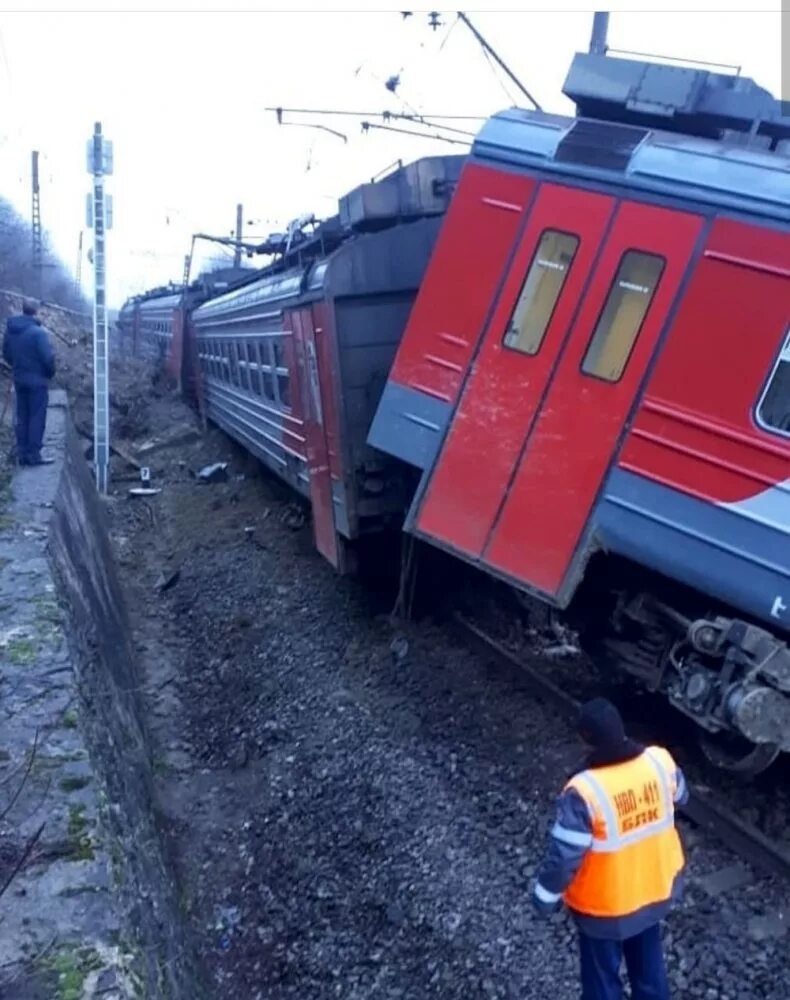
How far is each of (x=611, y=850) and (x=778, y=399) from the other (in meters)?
2.70

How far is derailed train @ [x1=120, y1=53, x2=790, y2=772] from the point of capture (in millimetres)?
5734

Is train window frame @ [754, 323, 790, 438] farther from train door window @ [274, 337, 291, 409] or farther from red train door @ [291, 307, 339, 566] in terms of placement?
train door window @ [274, 337, 291, 409]

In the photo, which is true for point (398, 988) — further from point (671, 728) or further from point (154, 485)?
point (154, 485)

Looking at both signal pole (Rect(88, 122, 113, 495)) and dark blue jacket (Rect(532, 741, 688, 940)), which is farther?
signal pole (Rect(88, 122, 113, 495))

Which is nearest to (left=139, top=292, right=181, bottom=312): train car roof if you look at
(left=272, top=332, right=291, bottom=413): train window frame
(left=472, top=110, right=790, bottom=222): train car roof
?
(left=272, top=332, right=291, bottom=413): train window frame

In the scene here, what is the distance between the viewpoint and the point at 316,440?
9.59 metres

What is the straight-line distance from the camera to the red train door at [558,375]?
6.31 meters

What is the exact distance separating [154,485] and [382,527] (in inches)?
387

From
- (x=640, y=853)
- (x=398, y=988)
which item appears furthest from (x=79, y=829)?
(x=640, y=853)

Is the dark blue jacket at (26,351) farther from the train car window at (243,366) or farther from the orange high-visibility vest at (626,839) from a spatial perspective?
the orange high-visibility vest at (626,839)

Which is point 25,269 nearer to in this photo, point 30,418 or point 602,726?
point 30,418

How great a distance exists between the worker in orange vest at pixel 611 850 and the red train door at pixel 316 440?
5.36 m

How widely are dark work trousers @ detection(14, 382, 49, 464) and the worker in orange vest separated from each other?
7.79 metres

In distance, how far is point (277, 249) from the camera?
44.0 ft
